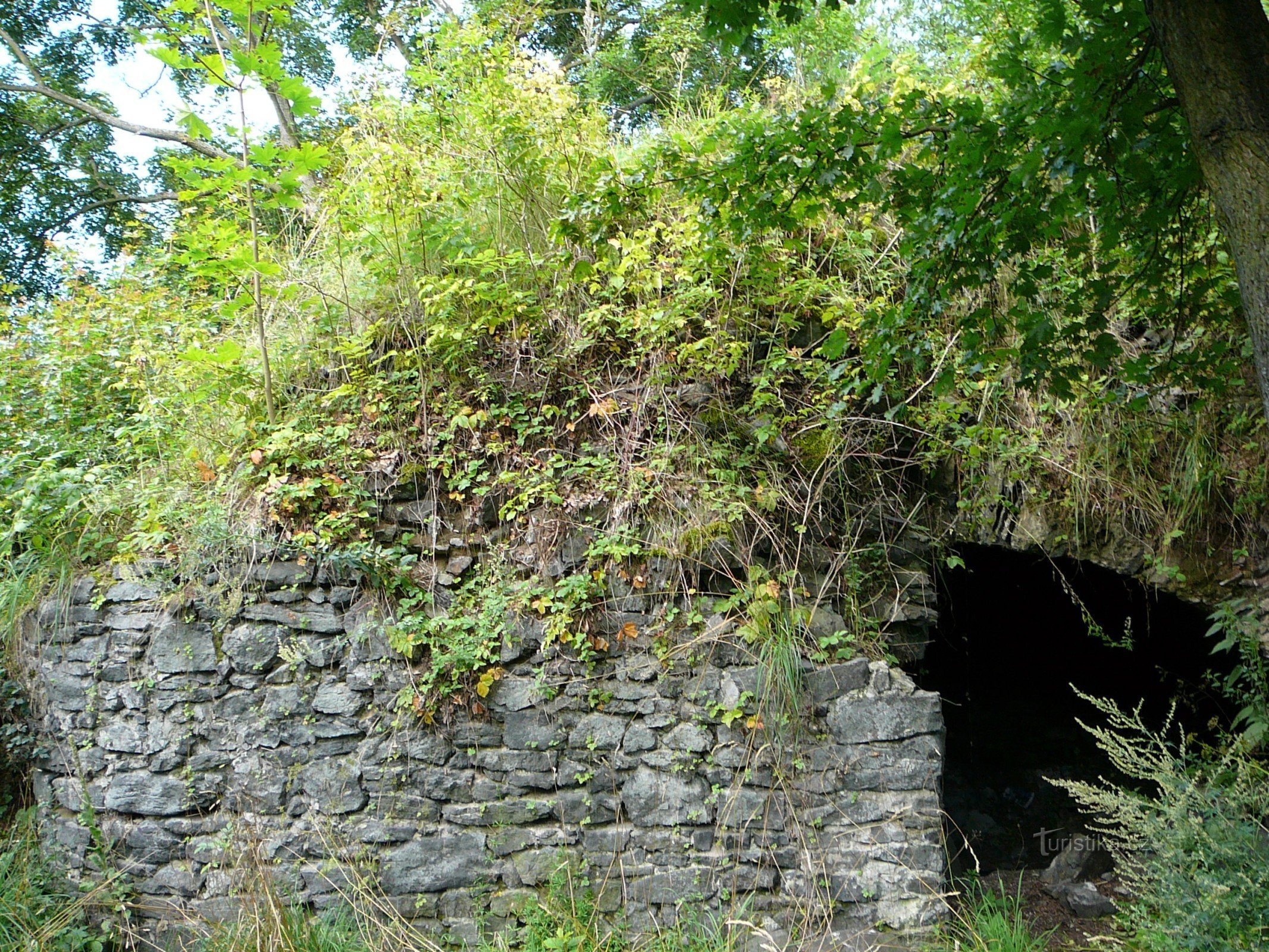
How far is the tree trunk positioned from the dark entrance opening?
2.64m

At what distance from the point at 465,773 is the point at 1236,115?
4166mm

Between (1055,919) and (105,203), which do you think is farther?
(105,203)

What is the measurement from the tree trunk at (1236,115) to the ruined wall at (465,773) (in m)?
2.24

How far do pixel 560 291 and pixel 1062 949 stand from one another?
14.5 feet

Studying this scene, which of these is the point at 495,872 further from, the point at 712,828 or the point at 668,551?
the point at 668,551

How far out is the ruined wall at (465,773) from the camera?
160 inches

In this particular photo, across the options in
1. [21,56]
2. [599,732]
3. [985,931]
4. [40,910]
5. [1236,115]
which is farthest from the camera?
[21,56]

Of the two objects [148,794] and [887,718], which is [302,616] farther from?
[887,718]

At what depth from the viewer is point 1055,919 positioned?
4.86m

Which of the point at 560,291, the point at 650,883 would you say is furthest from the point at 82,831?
the point at 560,291

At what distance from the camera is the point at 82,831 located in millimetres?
4711

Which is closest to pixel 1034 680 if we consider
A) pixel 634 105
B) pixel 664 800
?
pixel 664 800

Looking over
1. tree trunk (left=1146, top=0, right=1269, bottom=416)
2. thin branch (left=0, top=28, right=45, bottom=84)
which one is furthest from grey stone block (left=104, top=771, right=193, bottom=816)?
thin branch (left=0, top=28, right=45, bottom=84)

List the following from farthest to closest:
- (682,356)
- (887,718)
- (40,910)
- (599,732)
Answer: (682,356), (40,910), (599,732), (887,718)
